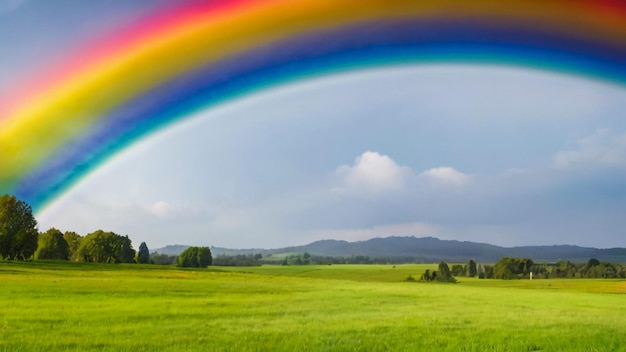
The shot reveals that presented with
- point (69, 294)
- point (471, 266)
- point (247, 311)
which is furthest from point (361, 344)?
point (471, 266)

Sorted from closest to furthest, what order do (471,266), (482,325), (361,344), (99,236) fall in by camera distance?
(361,344), (482,325), (471,266), (99,236)

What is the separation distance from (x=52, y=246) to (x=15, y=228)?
40.9ft

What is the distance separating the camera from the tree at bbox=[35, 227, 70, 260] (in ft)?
259

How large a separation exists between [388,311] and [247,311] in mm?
6010

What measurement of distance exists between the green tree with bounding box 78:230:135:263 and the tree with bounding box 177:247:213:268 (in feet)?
24.3

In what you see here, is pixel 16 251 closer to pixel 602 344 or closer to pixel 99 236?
pixel 99 236

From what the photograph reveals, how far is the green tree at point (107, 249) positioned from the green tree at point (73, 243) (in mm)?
4363

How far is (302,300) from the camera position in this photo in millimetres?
28172

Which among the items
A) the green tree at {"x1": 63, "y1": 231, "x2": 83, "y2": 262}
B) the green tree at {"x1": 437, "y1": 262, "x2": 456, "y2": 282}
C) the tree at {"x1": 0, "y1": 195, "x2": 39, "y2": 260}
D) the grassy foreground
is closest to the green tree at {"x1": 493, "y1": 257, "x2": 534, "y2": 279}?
the green tree at {"x1": 437, "y1": 262, "x2": 456, "y2": 282}

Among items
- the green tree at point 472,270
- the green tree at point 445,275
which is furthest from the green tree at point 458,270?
the green tree at point 445,275

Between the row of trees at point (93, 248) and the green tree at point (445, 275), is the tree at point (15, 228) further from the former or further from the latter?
the green tree at point (445, 275)

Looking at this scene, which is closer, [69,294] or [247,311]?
[247,311]

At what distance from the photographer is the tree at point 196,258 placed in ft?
257

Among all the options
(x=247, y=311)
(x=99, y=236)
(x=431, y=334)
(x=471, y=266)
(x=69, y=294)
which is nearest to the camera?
(x=431, y=334)
